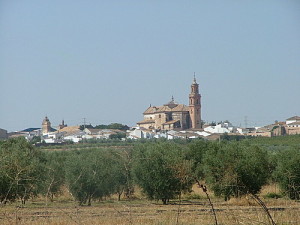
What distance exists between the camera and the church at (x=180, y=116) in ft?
581

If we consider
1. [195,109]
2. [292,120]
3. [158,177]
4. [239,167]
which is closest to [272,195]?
[239,167]

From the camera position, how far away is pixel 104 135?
157 m

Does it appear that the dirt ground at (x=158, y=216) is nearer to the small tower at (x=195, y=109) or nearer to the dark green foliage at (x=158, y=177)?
the dark green foliage at (x=158, y=177)

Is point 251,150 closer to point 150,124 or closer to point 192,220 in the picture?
point 192,220

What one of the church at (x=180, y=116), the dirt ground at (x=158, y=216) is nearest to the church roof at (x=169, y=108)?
the church at (x=180, y=116)

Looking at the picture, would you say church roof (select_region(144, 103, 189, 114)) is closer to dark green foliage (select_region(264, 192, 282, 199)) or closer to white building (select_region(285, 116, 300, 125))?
white building (select_region(285, 116, 300, 125))

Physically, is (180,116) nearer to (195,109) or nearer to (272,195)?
(195,109)

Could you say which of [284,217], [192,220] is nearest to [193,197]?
[192,220]

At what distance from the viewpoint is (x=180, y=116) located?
588 feet

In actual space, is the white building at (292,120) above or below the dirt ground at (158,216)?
above

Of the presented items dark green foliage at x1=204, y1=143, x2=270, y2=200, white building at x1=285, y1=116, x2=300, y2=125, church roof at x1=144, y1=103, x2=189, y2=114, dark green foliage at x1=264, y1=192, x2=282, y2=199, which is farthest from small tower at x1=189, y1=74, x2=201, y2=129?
dark green foliage at x1=264, y1=192, x2=282, y2=199

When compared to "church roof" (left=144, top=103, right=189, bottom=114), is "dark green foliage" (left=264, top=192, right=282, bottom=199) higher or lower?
lower

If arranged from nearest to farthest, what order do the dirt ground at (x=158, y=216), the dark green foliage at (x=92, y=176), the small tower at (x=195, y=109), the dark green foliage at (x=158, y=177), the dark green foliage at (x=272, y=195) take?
the dirt ground at (x=158, y=216) < the dark green foliage at (x=92, y=176) < the dark green foliage at (x=158, y=177) < the dark green foliage at (x=272, y=195) < the small tower at (x=195, y=109)

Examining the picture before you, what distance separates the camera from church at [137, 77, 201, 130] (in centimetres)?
17700
